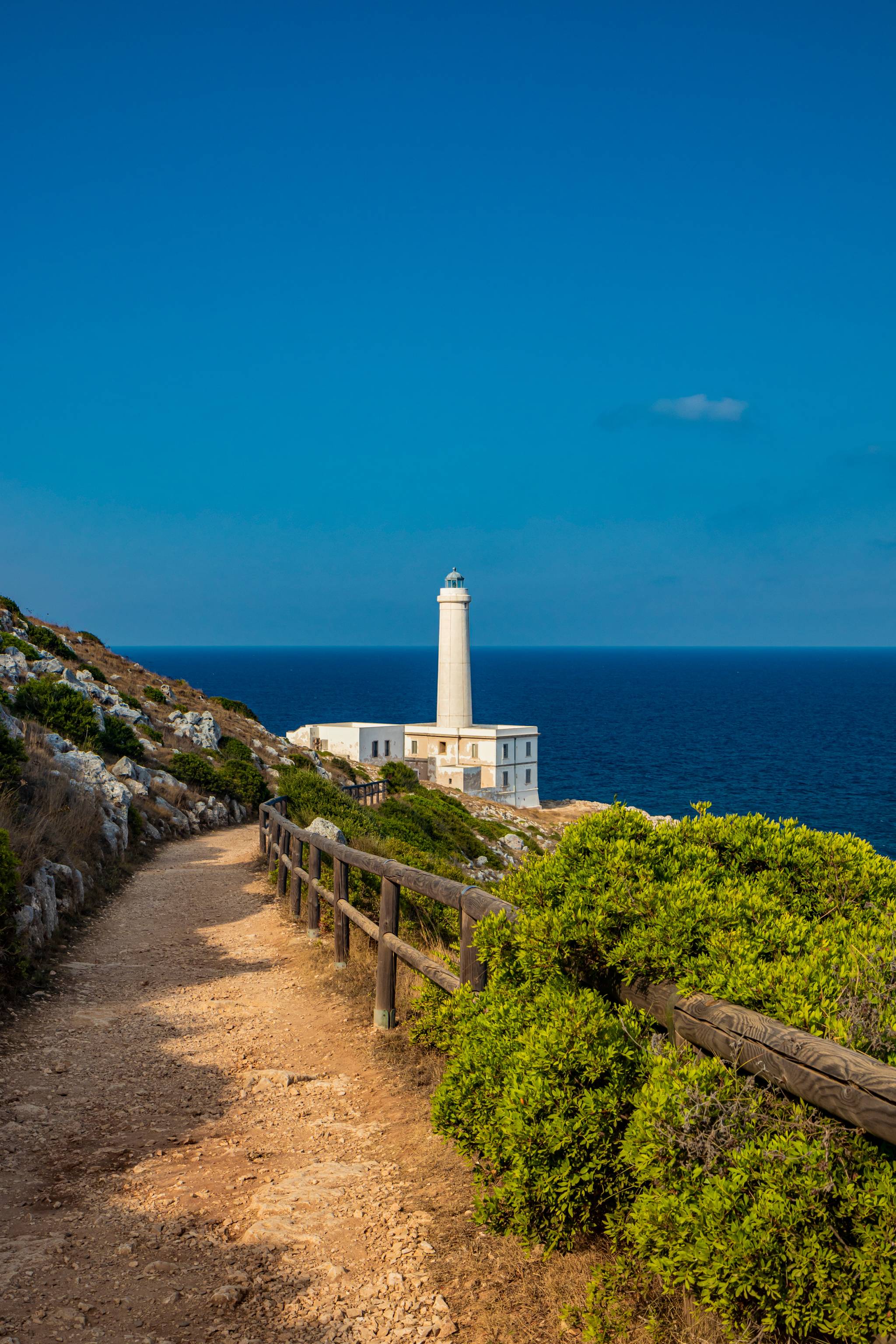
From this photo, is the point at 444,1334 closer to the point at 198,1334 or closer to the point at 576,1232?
the point at 576,1232

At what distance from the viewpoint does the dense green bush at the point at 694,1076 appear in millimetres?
2557

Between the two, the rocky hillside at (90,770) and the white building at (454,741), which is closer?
the rocky hillside at (90,770)

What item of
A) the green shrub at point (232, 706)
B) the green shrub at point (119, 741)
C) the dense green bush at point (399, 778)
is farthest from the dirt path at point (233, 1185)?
the dense green bush at point (399, 778)

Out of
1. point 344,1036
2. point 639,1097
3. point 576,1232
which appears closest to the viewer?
point 639,1097

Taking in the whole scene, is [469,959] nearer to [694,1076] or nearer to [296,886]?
[694,1076]

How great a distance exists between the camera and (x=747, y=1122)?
2799 millimetres

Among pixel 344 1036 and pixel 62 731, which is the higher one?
pixel 62 731

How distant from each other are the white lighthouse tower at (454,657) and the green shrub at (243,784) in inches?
1526

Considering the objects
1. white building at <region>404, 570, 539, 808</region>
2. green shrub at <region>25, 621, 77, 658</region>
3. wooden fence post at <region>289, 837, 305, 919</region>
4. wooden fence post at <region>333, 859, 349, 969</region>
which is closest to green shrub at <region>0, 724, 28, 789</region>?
wooden fence post at <region>289, 837, 305, 919</region>

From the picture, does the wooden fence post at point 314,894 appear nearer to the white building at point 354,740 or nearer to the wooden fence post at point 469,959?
the wooden fence post at point 469,959

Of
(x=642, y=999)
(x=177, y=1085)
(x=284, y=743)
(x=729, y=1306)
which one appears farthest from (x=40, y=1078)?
(x=284, y=743)

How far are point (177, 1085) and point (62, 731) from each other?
49.8 feet

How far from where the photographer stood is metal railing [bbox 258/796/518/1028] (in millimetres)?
4977

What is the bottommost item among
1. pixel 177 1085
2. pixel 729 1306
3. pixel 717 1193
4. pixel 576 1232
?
pixel 177 1085
